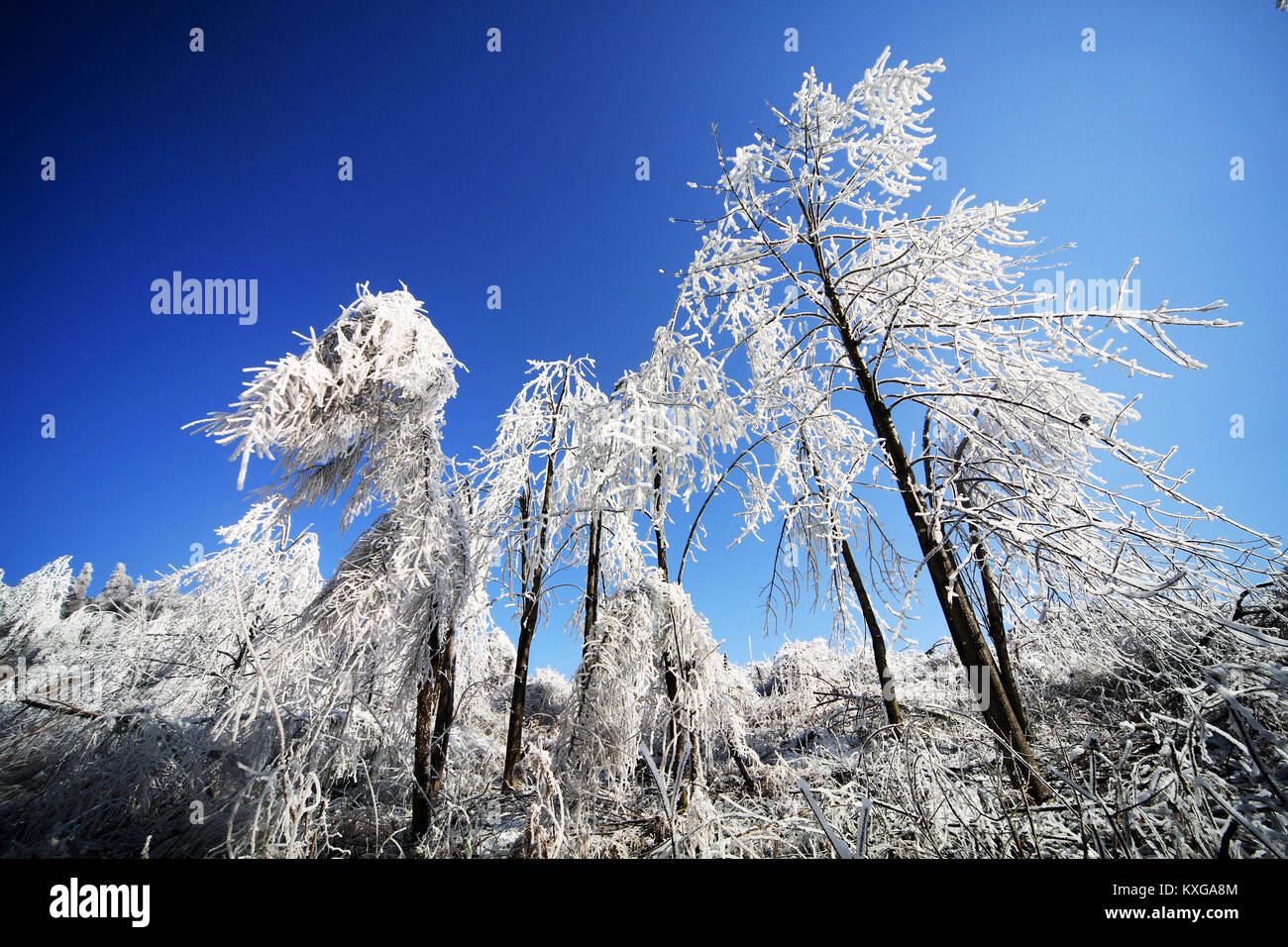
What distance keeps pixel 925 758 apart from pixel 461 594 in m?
4.25

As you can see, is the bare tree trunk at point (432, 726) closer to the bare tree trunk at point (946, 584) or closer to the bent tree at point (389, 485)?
the bent tree at point (389, 485)

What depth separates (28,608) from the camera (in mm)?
22500

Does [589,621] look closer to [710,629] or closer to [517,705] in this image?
[710,629]

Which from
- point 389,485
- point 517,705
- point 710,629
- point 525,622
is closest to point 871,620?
point 710,629

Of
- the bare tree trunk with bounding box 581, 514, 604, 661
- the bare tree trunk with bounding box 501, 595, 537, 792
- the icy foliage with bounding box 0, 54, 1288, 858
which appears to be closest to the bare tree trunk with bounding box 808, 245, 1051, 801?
the icy foliage with bounding box 0, 54, 1288, 858

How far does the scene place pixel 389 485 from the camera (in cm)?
475

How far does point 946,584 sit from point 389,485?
522 centimetres

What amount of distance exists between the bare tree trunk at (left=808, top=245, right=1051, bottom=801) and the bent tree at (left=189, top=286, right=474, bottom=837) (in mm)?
4188

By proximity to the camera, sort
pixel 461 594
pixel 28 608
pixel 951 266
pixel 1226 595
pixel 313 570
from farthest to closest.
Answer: pixel 28 608 < pixel 313 570 < pixel 461 594 < pixel 951 266 < pixel 1226 595

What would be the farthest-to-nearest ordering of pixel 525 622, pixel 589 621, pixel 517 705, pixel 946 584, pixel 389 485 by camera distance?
pixel 517 705 < pixel 525 622 < pixel 589 621 < pixel 389 485 < pixel 946 584

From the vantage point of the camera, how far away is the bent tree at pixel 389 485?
427cm

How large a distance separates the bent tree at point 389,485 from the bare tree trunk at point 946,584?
4.19m
